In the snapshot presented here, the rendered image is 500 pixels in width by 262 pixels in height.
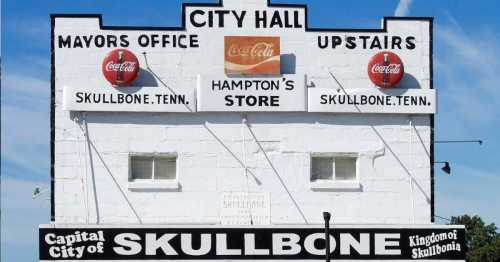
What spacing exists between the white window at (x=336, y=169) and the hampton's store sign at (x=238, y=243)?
1.35 meters

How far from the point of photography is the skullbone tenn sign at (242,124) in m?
24.1

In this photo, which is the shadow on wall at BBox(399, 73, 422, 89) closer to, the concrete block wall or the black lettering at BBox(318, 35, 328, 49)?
the concrete block wall

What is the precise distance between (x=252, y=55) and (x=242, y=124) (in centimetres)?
160

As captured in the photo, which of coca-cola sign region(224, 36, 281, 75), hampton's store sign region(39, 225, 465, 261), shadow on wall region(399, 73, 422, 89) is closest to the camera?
hampton's store sign region(39, 225, 465, 261)

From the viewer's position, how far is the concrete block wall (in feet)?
79.3

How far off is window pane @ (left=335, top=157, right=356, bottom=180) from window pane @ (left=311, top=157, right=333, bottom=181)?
0.54 feet

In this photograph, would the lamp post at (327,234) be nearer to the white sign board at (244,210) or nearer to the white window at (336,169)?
the white sign board at (244,210)

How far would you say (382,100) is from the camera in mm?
24547

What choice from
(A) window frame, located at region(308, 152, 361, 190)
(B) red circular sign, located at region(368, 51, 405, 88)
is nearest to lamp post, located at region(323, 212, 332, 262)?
(A) window frame, located at region(308, 152, 361, 190)

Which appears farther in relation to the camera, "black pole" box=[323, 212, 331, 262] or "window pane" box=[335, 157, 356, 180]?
"window pane" box=[335, 157, 356, 180]

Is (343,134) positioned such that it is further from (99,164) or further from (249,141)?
(99,164)

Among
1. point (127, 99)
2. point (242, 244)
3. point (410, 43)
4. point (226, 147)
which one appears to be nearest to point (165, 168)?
point (226, 147)

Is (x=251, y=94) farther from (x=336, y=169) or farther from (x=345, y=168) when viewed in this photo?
(x=345, y=168)

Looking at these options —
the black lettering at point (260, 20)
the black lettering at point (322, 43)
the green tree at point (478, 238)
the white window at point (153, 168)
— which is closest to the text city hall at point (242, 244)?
the white window at point (153, 168)
